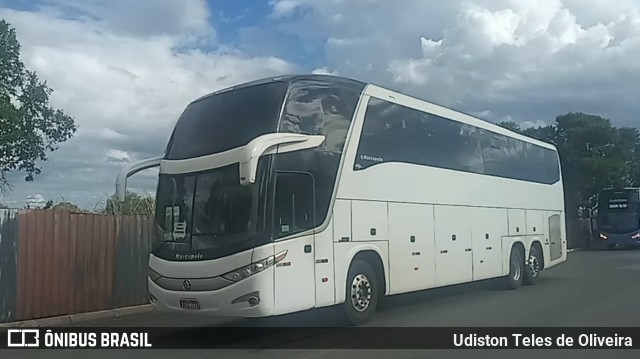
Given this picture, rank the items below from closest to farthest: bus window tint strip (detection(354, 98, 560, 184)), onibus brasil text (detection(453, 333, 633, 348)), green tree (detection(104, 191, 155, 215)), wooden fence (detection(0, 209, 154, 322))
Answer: onibus brasil text (detection(453, 333, 633, 348)), bus window tint strip (detection(354, 98, 560, 184)), wooden fence (detection(0, 209, 154, 322)), green tree (detection(104, 191, 155, 215))

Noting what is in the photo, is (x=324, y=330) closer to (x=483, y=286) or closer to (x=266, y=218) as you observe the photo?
(x=266, y=218)

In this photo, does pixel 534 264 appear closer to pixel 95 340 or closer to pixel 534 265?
pixel 534 265

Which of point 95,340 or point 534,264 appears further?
point 534,264

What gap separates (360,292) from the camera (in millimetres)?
11062

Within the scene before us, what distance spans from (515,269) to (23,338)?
11.4 meters

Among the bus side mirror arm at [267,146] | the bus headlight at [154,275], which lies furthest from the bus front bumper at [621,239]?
the bus headlight at [154,275]

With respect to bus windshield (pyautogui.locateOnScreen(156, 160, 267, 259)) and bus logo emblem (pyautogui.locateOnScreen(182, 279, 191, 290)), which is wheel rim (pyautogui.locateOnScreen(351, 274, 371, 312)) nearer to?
bus windshield (pyautogui.locateOnScreen(156, 160, 267, 259))

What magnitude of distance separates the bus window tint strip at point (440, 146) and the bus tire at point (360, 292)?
5.54 ft

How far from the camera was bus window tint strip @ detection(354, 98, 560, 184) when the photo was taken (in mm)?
11852

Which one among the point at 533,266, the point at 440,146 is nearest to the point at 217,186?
the point at 440,146

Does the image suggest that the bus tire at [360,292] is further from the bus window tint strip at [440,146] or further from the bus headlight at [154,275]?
the bus headlight at [154,275]

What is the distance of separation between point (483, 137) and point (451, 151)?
2.03m

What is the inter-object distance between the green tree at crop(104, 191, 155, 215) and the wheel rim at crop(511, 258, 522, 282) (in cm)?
890

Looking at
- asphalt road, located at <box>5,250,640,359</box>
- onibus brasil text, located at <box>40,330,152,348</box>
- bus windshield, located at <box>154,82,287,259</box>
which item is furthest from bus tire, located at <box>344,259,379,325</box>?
onibus brasil text, located at <box>40,330,152,348</box>
